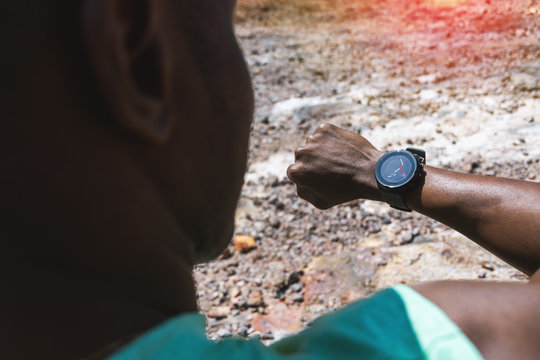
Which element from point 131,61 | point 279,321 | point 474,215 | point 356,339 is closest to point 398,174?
point 474,215

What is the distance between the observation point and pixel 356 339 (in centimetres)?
93

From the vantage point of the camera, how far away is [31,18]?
70 centimetres

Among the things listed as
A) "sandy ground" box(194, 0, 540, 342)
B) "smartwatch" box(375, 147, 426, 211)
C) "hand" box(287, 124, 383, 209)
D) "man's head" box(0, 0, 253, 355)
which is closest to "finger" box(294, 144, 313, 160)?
"hand" box(287, 124, 383, 209)

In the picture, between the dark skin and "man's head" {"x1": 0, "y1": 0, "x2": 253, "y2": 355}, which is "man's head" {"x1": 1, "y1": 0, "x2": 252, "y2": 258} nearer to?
"man's head" {"x1": 0, "y1": 0, "x2": 253, "y2": 355}

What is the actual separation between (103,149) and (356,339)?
50 cm

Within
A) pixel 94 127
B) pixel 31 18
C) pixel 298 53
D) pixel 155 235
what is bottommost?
pixel 298 53

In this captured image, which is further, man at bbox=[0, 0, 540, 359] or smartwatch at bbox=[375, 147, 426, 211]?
smartwatch at bbox=[375, 147, 426, 211]

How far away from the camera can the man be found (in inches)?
28.1

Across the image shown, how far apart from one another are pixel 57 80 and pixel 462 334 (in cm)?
74

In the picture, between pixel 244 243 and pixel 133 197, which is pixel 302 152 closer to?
pixel 244 243

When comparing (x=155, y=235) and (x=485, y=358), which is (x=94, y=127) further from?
(x=485, y=358)

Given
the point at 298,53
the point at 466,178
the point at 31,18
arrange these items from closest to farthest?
the point at 31,18
the point at 466,178
the point at 298,53

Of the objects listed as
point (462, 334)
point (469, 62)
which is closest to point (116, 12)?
point (462, 334)

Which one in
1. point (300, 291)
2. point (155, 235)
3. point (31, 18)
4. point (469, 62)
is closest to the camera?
point (31, 18)
